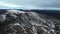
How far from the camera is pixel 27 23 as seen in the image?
384 centimetres

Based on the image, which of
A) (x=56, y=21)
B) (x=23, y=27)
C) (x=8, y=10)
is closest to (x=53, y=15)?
(x=56, y=21)

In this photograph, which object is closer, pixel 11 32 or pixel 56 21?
pixel 11 32

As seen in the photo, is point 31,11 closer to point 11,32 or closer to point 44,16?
point 44,16

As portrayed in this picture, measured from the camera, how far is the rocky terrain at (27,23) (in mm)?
3518

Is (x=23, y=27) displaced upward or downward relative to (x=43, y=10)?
downward

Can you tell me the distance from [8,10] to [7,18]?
284mm

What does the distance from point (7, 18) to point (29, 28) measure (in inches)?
28.1

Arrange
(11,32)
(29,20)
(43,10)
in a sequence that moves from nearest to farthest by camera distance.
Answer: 1. (11,32)
2. (29,20)
3. (43,10)

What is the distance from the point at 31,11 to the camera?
4055mm

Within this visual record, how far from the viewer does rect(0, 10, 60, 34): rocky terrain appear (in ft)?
11.5


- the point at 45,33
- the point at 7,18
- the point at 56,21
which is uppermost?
the point at 7,18

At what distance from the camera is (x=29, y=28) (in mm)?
3811

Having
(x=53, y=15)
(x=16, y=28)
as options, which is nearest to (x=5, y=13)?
(x=16, y=28)

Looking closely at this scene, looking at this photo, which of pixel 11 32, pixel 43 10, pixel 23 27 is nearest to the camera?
pixel 11 32
